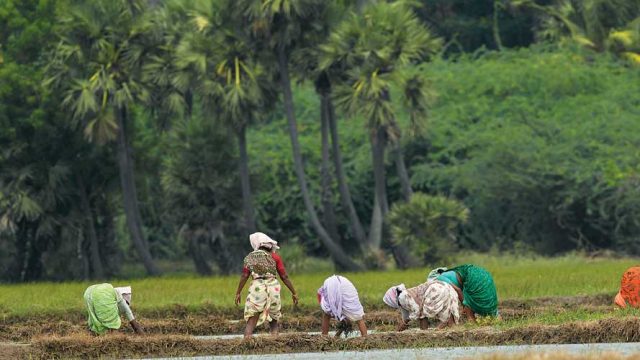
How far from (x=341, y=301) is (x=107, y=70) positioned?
21.3 meters

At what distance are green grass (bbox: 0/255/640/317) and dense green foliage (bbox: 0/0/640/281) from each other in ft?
11.8

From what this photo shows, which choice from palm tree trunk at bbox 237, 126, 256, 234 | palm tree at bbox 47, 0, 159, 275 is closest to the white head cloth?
palm tree trunk at bbox 237, 126, 256, 234

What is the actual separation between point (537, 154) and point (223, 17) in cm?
989

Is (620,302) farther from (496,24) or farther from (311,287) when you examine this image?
(496,24)

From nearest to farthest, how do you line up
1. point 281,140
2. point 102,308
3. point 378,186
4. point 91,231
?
point 102,308 → point 378,186 → point 91,231 → point 281,140

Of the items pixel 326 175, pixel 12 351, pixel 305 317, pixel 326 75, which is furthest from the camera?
pixel 326 175

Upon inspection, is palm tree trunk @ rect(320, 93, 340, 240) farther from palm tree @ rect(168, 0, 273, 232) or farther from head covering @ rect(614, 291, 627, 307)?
head covering @ rect(614, 291, 627, 307)

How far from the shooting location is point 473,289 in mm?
22016

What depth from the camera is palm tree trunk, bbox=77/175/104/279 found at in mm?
41656

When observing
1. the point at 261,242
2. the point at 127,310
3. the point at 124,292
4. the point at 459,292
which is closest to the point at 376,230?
the point at 459,292

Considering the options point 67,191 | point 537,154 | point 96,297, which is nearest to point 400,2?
point 537,154

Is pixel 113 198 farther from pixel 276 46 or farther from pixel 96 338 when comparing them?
pixel 96 338

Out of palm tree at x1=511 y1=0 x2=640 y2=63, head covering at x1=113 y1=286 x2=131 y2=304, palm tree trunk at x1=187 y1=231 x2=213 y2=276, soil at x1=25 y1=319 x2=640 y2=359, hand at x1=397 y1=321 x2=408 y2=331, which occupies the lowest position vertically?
soil at x1=25 y1=319 x2=640 y2=359

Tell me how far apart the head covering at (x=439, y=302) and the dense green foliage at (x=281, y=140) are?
16.5 meters
